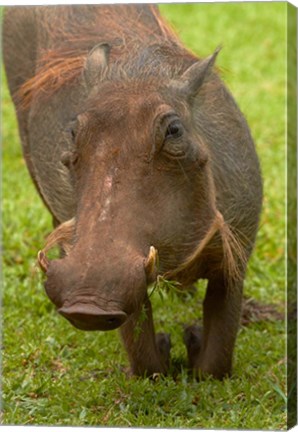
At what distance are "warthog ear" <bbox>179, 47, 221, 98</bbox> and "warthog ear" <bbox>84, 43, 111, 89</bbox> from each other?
295mm

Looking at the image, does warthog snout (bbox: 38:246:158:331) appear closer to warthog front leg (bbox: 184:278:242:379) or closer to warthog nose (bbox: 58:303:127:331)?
warthog nose (bbox: 58:303:127:331)

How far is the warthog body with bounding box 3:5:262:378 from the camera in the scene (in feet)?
11.4

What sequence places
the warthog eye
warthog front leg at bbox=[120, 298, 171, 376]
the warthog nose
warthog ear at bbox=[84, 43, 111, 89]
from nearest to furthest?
the warthog nose, the warthog eye, warthog ear at bbox=[84, 43, 111, 89], warthog front leg at bbox=[120, 298, 171, 376]

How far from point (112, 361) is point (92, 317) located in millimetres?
1457

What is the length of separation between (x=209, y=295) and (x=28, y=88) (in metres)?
1.28

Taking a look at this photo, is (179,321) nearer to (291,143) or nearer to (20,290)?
(20,290)

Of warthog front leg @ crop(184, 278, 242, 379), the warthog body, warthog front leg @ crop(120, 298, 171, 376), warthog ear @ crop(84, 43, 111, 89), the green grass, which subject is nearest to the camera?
the warthog body

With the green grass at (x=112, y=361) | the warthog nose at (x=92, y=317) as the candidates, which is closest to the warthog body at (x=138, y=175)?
the warthog nose at (x=92, y=317)

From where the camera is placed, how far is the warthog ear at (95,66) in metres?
4.10

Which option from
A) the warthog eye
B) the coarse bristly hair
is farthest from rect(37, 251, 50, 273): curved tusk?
the coarse bristly hair

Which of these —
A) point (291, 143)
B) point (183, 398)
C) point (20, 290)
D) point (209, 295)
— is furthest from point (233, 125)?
point (20, 290)

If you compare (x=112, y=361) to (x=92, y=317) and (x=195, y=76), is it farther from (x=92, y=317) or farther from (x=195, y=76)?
(x=92, y=317)

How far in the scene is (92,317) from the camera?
3367 millimetres

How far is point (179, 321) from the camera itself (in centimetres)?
524
